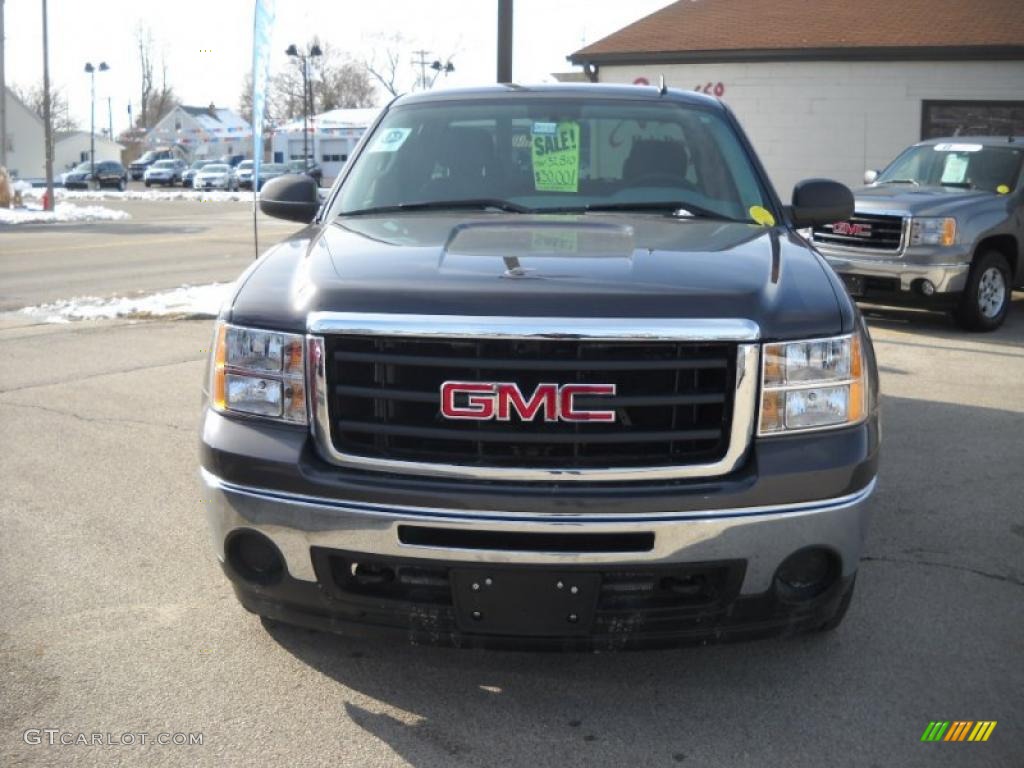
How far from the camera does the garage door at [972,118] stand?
2078 cm

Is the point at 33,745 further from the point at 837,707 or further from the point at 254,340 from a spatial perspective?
the point at 837,707

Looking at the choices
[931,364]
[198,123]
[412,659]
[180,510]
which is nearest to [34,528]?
[180,510]

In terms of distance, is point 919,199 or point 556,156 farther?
point 919,199

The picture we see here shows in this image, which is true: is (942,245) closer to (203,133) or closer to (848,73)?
(848,73)

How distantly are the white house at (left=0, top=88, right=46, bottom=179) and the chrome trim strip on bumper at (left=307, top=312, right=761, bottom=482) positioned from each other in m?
92.8

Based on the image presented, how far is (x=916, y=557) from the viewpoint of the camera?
4727 mm

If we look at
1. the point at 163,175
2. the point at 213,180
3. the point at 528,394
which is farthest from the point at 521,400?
the point at 163,175

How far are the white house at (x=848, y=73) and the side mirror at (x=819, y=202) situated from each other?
17.4 meters

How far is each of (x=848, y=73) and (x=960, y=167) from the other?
10328 millimetres

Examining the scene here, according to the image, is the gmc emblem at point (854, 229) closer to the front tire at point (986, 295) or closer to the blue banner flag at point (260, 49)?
the front tire at point (986, 295)

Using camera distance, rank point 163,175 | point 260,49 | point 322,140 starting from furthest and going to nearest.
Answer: point 322,140, point 163,175, point 260,49

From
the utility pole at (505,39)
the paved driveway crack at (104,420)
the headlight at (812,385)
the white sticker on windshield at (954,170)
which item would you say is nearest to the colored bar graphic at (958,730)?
the headlight at (812,385)

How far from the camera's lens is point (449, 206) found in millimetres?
4477

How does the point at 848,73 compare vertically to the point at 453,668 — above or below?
above
